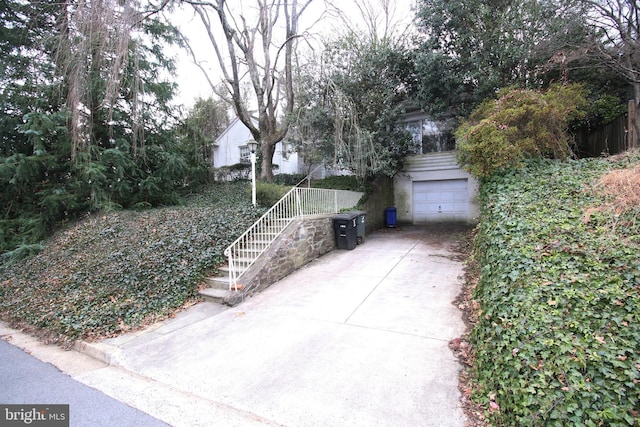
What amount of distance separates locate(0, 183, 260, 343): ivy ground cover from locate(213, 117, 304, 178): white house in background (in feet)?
24.1

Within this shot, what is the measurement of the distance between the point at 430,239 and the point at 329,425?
7382 mm

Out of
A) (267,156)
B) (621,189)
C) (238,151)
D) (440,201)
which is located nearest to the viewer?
(621,189)

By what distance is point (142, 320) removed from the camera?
4.40 meters

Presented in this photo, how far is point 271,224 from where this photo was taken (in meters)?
6.42

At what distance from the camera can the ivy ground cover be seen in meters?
4.44

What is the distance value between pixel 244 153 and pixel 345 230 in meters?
9.76

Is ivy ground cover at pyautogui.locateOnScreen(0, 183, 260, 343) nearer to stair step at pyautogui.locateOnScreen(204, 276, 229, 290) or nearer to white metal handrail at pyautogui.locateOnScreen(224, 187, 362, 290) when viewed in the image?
stair step at pyautogui.locateOnScreen(204, 276, 229, 290)

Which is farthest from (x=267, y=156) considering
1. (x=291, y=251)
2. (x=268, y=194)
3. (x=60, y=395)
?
(x=60, y=395)

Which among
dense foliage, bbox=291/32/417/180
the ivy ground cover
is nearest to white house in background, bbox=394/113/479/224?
dense foliage, bbox=291/32/417/180

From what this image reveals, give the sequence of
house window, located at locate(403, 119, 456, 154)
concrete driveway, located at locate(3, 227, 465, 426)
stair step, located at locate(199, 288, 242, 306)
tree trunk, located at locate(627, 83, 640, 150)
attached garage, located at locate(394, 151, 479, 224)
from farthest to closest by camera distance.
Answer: house window, located at locate(403, 119, 456, 154), attached garage, located at locate(394, 151, 479, 224), tree trunk, located at locate(627, 83, 640, 150), stair step, located at locate(199, 288, 242, 306), concrete driveway, located at locate(3, 227, 465, 426)

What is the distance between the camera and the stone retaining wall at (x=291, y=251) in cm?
543

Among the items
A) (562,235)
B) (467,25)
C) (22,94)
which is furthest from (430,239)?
(22,94)

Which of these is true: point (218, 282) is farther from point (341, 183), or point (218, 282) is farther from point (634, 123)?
point (634, 123)

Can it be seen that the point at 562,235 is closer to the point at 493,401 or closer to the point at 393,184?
the point at 493,401
